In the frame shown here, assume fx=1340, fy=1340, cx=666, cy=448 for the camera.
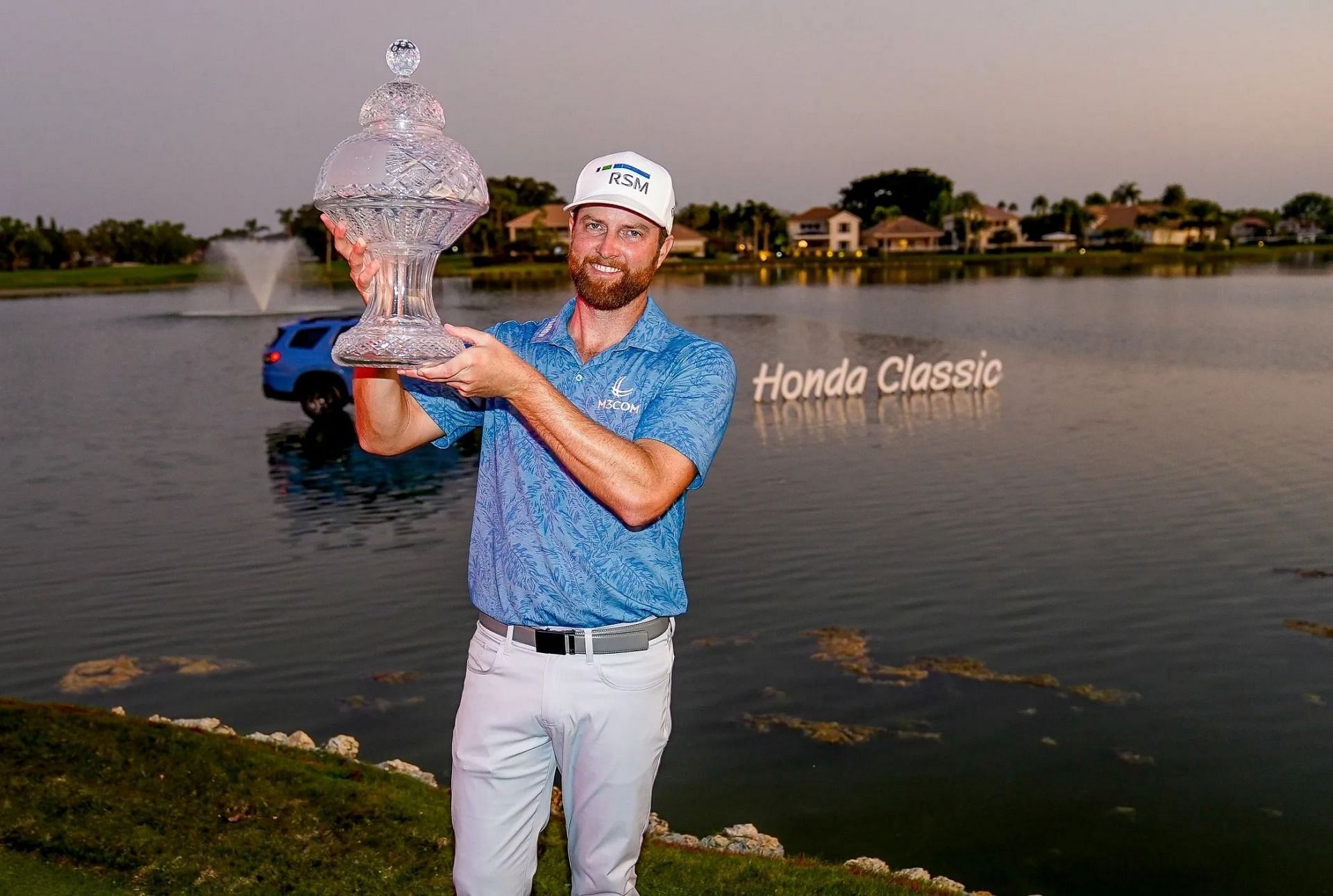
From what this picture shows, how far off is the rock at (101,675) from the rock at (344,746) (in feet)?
9.56

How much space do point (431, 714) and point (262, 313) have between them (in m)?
69.9

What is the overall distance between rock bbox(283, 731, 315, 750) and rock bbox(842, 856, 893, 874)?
13.4 ft

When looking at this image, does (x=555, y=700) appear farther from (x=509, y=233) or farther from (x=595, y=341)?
(x=509, y=233)

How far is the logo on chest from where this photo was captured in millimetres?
4312

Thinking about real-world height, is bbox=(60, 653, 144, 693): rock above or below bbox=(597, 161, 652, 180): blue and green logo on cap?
below

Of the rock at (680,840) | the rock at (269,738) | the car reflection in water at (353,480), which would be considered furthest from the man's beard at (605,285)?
the car reflection in water at (353,480)

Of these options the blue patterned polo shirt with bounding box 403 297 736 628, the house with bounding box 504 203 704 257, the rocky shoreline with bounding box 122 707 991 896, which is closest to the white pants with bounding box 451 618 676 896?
the blue patterned polo shirt with bounding box 403 297 736 628

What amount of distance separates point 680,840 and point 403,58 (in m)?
5.72

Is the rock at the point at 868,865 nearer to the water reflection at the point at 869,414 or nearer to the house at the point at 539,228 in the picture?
the water reflection at the point at 869,414

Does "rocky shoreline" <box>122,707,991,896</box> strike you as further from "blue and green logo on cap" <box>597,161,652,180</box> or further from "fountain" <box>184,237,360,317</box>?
"fountain" <box>184,237,360,317</box>

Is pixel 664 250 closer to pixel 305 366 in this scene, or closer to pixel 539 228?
pixel 305 366

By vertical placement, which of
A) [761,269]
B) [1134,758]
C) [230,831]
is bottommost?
[1134,758]

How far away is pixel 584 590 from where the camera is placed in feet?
13.9

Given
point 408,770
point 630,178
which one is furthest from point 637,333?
point 408,770
